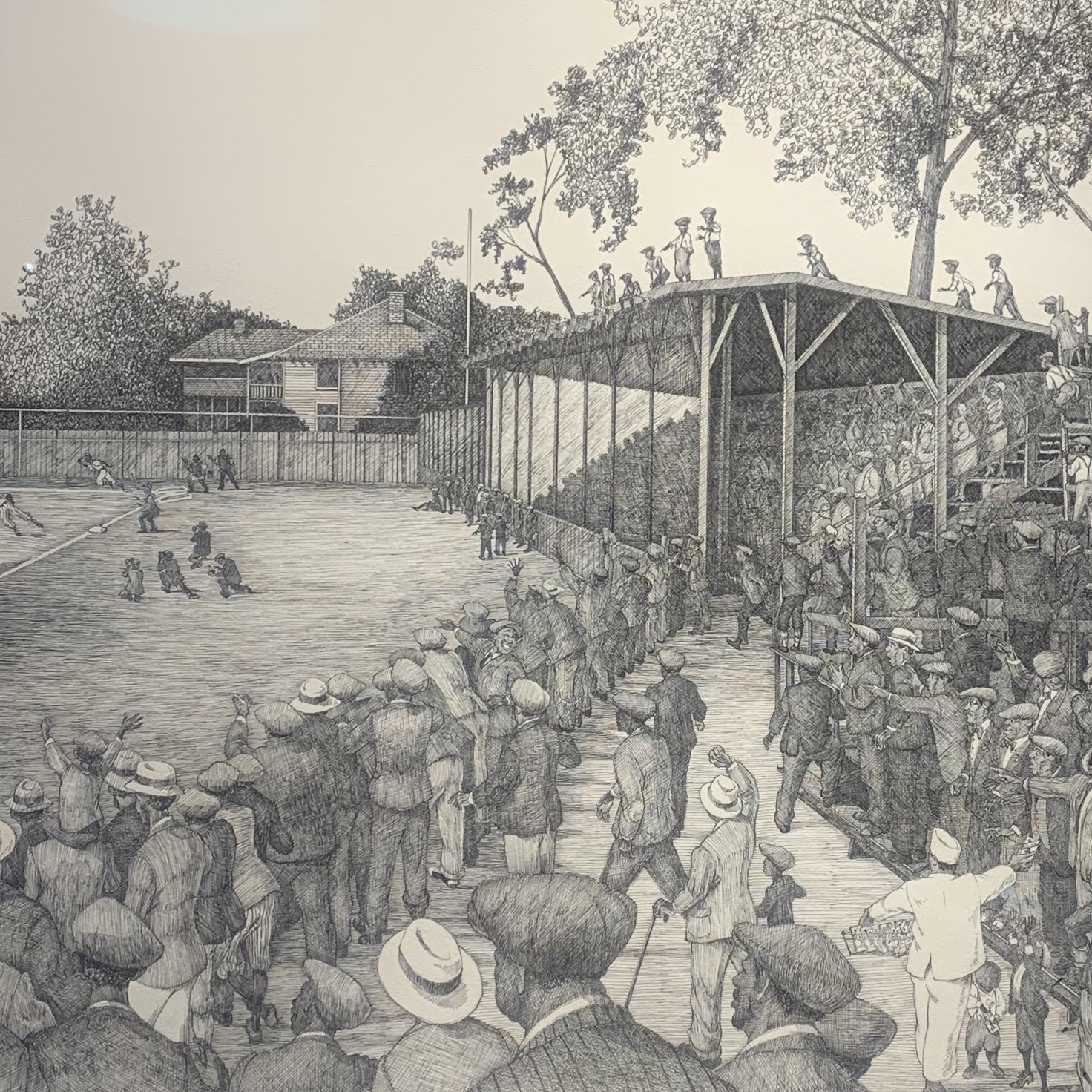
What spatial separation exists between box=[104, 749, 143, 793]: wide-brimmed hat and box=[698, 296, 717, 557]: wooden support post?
10.0ft

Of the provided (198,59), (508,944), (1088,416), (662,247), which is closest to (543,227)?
(662,247)

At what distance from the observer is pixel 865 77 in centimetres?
643

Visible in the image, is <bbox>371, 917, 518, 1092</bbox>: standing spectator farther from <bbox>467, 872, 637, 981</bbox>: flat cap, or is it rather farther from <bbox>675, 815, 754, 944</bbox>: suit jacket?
<bbox>675, 815, 754, 944</bbox>: suit jacket

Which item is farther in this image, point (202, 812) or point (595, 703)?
point (595, 703)

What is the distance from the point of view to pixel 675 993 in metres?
5.80

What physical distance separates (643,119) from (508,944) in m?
4.16

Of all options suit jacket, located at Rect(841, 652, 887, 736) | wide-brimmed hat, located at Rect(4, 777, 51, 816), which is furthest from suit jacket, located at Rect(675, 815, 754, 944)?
wide-brimmed hat, located at Rect(4, 777, 51, 816)

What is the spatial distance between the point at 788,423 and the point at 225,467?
300 cm

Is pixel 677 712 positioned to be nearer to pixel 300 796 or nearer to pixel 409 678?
pixel 409 678

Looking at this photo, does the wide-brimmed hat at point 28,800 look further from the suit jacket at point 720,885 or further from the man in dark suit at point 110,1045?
the suit jacket at point 720,885

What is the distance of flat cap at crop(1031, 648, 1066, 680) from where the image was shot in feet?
20.6

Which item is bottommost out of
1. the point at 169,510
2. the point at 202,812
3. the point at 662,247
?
the point at 202,812

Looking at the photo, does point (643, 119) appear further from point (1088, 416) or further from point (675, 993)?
point (675, 993)

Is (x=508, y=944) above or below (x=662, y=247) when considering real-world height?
below
